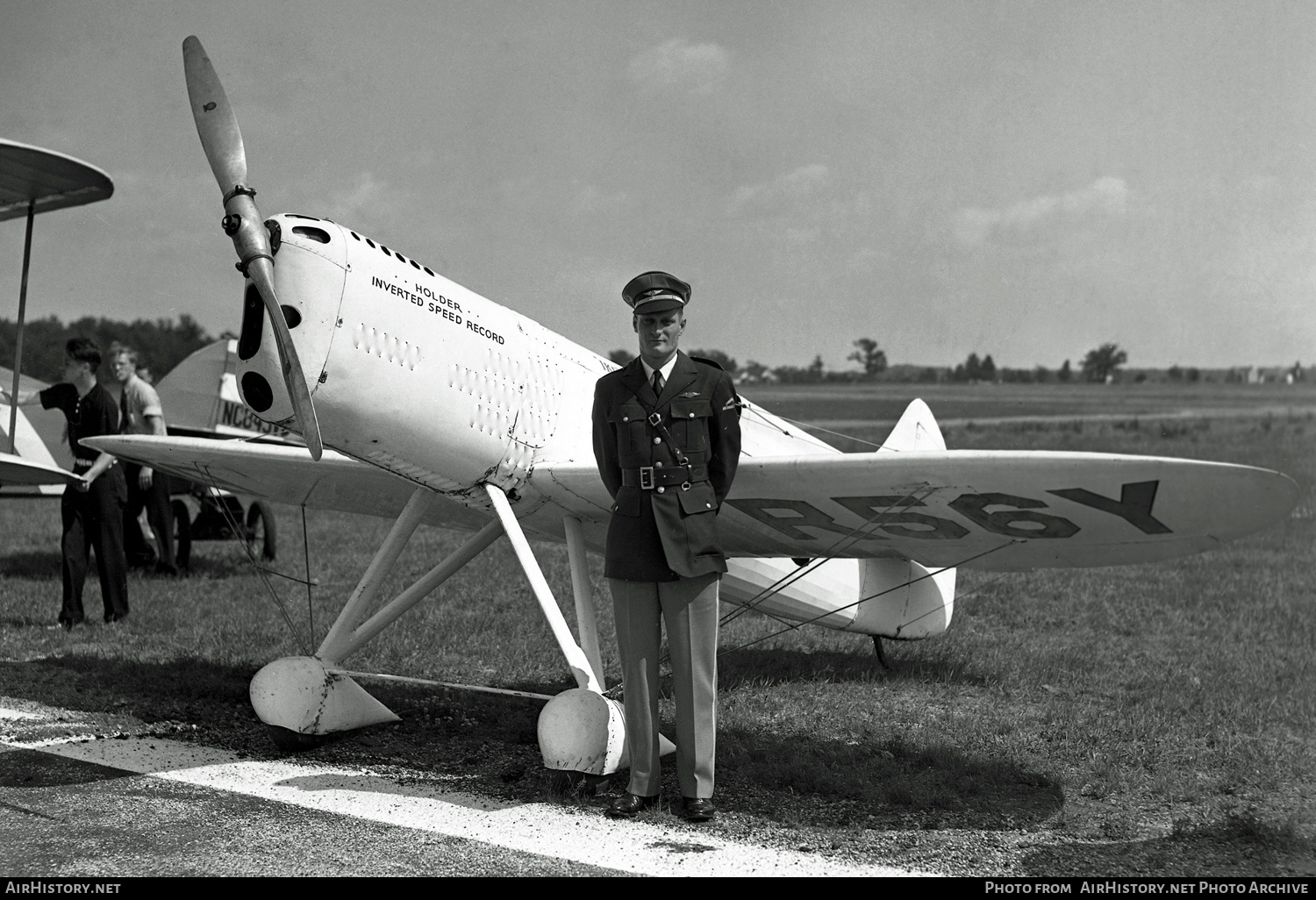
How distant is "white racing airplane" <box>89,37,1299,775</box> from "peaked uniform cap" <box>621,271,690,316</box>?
41cm

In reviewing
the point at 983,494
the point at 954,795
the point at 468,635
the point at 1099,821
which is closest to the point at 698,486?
the point at 983,494

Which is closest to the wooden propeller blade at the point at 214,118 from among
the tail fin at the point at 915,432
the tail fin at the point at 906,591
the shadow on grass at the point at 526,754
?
the shadow on grass at the point at 526,754

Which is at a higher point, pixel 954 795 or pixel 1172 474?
pixel 1172 474

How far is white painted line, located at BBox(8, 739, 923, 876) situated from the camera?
3.64 m

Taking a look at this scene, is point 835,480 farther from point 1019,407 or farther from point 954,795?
point 1019,407

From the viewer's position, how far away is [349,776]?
15.4 ft

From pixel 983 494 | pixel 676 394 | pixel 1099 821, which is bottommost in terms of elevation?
pixel 1099 821

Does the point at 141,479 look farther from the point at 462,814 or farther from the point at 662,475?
the point at 662,475

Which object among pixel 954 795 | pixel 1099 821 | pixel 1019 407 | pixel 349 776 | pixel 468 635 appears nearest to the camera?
pixel 1099 821

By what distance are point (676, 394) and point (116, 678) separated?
Answer: 419 cm

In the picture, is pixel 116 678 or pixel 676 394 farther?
pixel 116 678

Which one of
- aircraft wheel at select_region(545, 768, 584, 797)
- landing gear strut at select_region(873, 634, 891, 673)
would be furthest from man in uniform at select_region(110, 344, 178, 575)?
landing gear strut at select_region(873, 634, 891, 673)

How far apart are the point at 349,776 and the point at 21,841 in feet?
4.14
